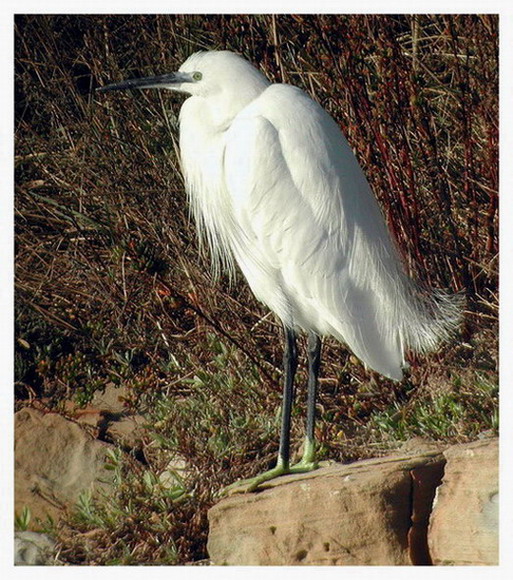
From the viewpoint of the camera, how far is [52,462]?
3209 mm

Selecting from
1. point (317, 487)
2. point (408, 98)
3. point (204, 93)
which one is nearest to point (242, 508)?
point (317, 487)

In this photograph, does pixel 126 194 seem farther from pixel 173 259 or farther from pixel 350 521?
pixel 350 521

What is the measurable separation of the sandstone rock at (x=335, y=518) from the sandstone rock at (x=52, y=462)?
739mm

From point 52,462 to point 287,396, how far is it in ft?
3.09

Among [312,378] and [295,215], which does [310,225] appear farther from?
[312,378]

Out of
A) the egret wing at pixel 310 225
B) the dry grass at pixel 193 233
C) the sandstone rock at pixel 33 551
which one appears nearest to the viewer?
the egret wing at pixel 310 225

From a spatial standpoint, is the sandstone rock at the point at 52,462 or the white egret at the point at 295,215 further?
the sandstone rock at the point at 52,462

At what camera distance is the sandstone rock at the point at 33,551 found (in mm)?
2760

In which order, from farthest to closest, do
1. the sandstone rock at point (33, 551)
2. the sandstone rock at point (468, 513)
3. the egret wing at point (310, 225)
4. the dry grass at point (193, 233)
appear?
the dry grass at point (193, 233), the sandstone rock at point (33, 551), the egret wing at point (310, 225), the sandstone rock at point (468, 513)

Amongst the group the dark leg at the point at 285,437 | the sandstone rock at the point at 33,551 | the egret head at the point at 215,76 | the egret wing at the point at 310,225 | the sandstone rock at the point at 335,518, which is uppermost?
the egret head at the point at 215,76

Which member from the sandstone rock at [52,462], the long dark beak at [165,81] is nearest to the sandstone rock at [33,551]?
the sandstone rock at [52,462]

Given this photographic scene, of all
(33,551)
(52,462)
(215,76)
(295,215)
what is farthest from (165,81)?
(33,551)

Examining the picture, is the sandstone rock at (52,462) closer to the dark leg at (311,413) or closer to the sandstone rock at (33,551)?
the sandstone rock at (33,551)

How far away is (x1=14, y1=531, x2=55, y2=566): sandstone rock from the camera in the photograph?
2.76 m
